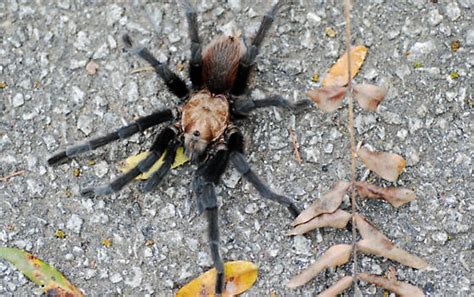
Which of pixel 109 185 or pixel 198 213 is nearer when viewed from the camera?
pixel 109 185

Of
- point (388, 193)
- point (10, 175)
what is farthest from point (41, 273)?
point (388, 193)

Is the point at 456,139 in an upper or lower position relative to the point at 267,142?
lower

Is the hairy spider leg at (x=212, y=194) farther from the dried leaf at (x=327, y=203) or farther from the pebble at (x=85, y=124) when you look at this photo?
the pebble at (x=85, y=124)

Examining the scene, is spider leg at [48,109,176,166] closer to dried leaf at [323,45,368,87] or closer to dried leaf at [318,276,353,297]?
dried leaf at [323,45,368,87]

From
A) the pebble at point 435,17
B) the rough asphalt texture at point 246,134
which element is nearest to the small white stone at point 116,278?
the rough asphalt texture at point 246,134

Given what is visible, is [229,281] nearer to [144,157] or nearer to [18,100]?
[144,157]

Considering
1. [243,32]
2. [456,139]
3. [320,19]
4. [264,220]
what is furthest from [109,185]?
[456,139]

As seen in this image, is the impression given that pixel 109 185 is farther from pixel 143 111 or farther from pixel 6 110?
pixel 6 110
